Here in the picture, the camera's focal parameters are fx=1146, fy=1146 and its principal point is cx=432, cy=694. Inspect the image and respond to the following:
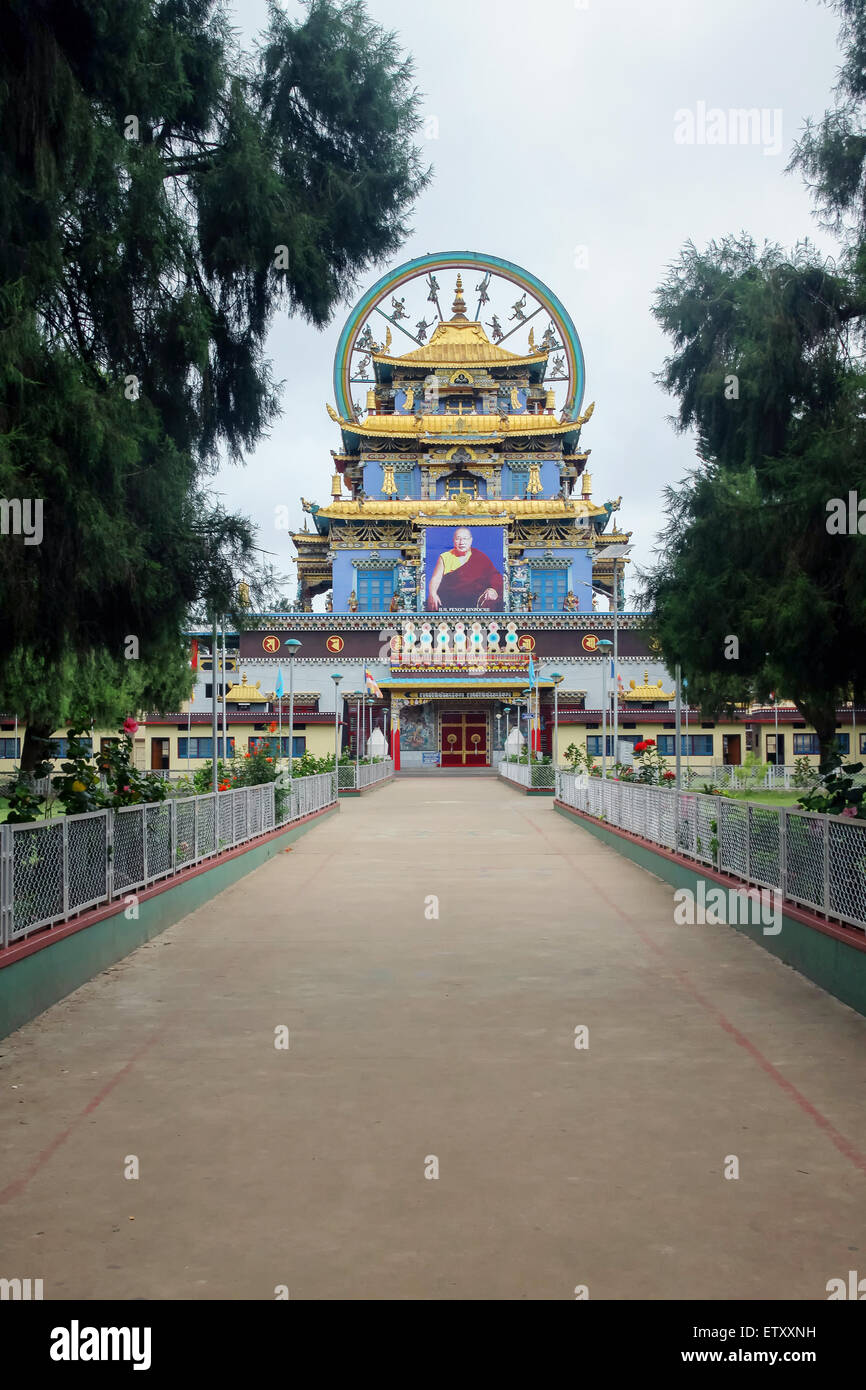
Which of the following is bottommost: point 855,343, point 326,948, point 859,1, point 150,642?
point 326,948

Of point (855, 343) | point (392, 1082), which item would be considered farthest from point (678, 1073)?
point (855, 343)

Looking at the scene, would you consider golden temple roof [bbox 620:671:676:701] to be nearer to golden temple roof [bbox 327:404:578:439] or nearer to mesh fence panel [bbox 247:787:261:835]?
golden temple roof [bbox 327:404:578:439]

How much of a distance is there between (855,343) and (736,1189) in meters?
9.57

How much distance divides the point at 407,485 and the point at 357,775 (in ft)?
106

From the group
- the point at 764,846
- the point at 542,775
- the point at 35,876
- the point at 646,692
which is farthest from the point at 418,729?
the point at 35,876

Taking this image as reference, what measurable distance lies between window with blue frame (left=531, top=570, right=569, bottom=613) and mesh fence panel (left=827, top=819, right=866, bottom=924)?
185 ft

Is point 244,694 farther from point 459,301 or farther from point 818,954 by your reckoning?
point 818,954

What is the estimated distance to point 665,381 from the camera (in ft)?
49.1

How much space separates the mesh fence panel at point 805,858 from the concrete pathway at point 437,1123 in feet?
2.31

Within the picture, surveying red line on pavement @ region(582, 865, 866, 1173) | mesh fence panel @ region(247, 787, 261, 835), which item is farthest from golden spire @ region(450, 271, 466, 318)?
red line on pavement @ region(582, 865, 866, 1173)

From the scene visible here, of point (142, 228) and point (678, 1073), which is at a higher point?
point (142, 228)

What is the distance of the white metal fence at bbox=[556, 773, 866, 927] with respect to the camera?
861cm

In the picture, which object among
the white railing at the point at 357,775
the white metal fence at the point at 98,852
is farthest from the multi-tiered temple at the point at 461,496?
the white metal fence at the point at 98,852

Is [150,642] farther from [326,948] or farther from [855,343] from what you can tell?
[855,343]
